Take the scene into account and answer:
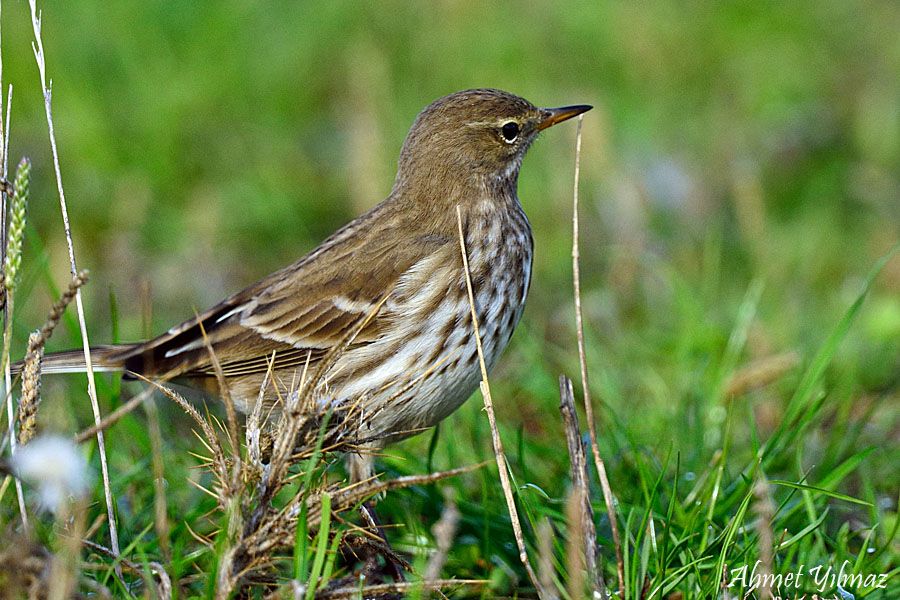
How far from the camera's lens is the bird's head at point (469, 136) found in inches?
193

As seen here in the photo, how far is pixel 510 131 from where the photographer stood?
5000 mm

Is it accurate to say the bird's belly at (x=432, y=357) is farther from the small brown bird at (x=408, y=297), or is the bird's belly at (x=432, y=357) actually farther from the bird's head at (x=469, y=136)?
the bird's head at (x=469, y=136)

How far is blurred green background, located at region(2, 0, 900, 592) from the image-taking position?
6.12m

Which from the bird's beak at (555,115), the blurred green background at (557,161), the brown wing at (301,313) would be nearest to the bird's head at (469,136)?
the bird's beak at (555,115)

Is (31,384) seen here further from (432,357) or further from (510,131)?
(510,131)

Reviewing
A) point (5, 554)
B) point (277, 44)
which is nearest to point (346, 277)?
point (5, 554)

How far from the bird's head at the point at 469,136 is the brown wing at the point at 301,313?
37cm

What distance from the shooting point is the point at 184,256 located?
7.28 m

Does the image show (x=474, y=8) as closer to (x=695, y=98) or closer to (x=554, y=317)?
(x=695, y=98)

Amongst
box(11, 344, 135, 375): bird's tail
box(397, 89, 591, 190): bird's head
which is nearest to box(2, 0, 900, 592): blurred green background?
box(397, 89, 591, 190): bird's head

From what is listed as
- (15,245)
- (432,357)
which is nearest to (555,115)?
(432,357)

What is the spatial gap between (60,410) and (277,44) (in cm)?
490

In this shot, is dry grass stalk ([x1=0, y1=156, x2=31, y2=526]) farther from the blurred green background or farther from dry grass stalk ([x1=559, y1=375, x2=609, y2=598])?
the blurred green background

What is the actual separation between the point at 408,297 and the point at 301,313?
18.3 inches
